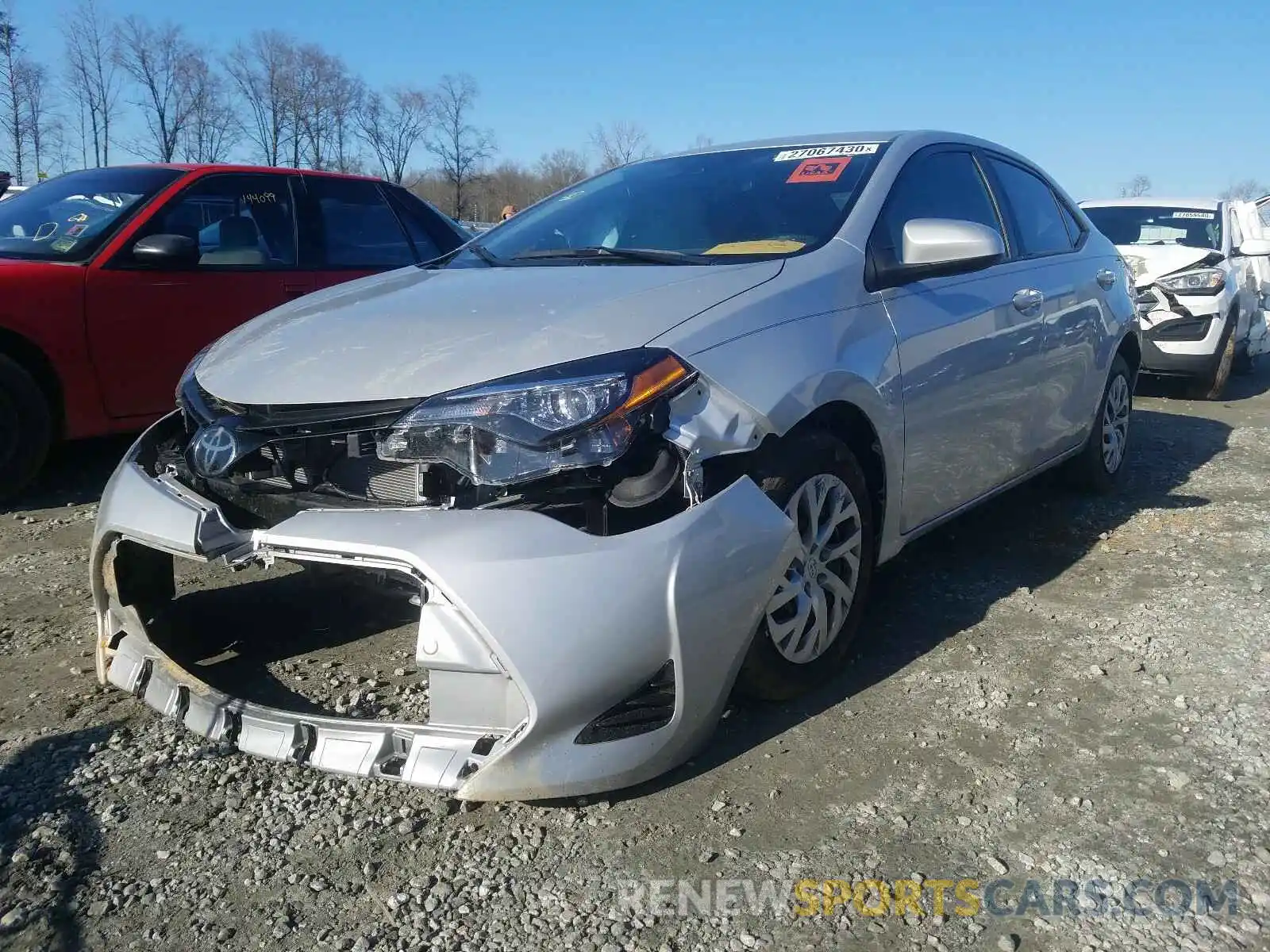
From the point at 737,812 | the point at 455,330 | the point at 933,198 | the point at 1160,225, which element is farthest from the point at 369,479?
the point at 1160,225

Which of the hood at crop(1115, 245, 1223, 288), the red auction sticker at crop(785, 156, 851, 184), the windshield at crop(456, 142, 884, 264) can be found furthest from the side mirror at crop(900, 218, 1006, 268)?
the hood at crop(1115, 245, 1223, 288)

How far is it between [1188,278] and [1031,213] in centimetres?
489

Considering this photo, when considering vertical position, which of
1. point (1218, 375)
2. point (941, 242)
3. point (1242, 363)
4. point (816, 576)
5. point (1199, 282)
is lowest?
point (1242, 363)

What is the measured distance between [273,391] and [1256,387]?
10.00 metres

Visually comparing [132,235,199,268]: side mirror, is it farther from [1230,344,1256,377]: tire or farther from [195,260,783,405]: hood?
[1230,344,1256,377]: tire

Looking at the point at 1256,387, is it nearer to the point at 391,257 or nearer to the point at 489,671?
the point at 391,257

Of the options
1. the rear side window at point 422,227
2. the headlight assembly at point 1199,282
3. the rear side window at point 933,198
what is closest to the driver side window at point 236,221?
the rear side window at point 422,227

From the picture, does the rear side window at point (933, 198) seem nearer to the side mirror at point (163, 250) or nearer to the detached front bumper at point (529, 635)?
the detached front bumper at point (529, 635)

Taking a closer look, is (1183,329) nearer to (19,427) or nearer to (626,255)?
(626,255)

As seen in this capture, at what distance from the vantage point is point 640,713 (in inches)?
91.7

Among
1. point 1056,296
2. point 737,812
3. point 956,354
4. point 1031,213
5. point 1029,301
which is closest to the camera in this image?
point 737,812

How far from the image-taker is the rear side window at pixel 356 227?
587cm

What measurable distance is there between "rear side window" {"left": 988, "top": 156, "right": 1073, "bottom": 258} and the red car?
3.42 m

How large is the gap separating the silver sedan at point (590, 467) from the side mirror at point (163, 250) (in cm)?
195
